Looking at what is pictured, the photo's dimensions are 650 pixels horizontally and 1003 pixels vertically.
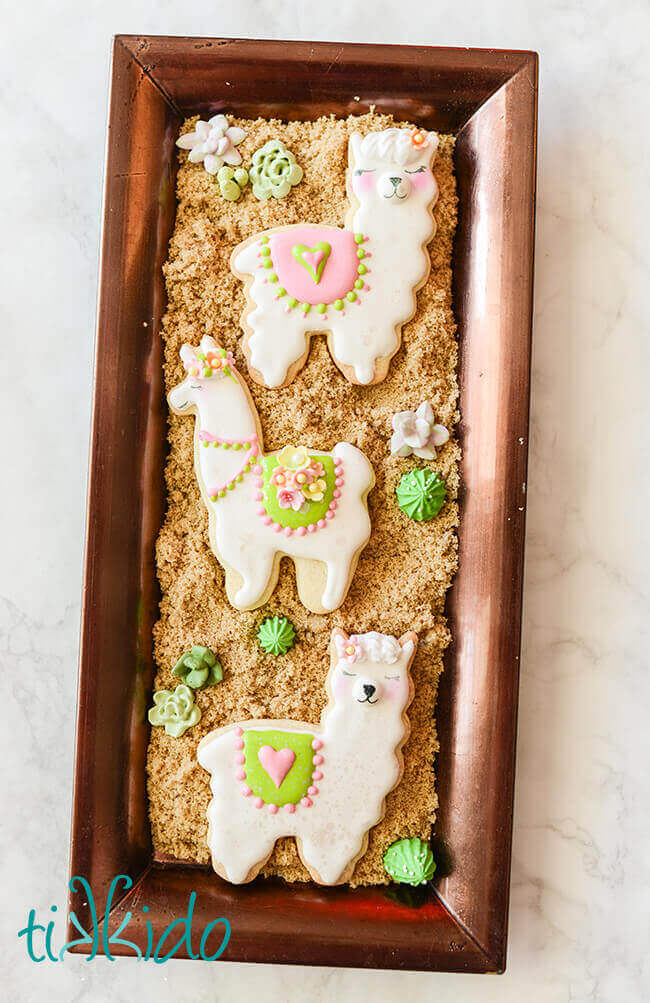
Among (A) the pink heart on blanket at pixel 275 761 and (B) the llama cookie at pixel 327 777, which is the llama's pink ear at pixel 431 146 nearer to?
(B) the llama cookie at pixel 327 777

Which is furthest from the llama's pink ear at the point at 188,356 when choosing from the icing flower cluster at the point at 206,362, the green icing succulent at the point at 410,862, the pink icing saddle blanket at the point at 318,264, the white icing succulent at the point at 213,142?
the green icing succulent at the point at 410,862

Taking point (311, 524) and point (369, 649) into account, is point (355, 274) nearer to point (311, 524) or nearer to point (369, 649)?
point (311, 524)

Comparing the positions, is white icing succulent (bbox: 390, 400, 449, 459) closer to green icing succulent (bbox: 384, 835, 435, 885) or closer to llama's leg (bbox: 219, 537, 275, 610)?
llama's leg (bbox: 219, 537, 275, 610)

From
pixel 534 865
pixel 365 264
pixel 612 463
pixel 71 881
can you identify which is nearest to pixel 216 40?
pixel 365 264

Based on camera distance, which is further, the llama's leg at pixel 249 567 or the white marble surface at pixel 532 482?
the white marble surface at pixel 532 482

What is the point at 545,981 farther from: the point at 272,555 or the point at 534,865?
the point at 272,555

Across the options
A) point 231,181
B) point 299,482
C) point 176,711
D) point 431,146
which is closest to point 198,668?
point 176,711
